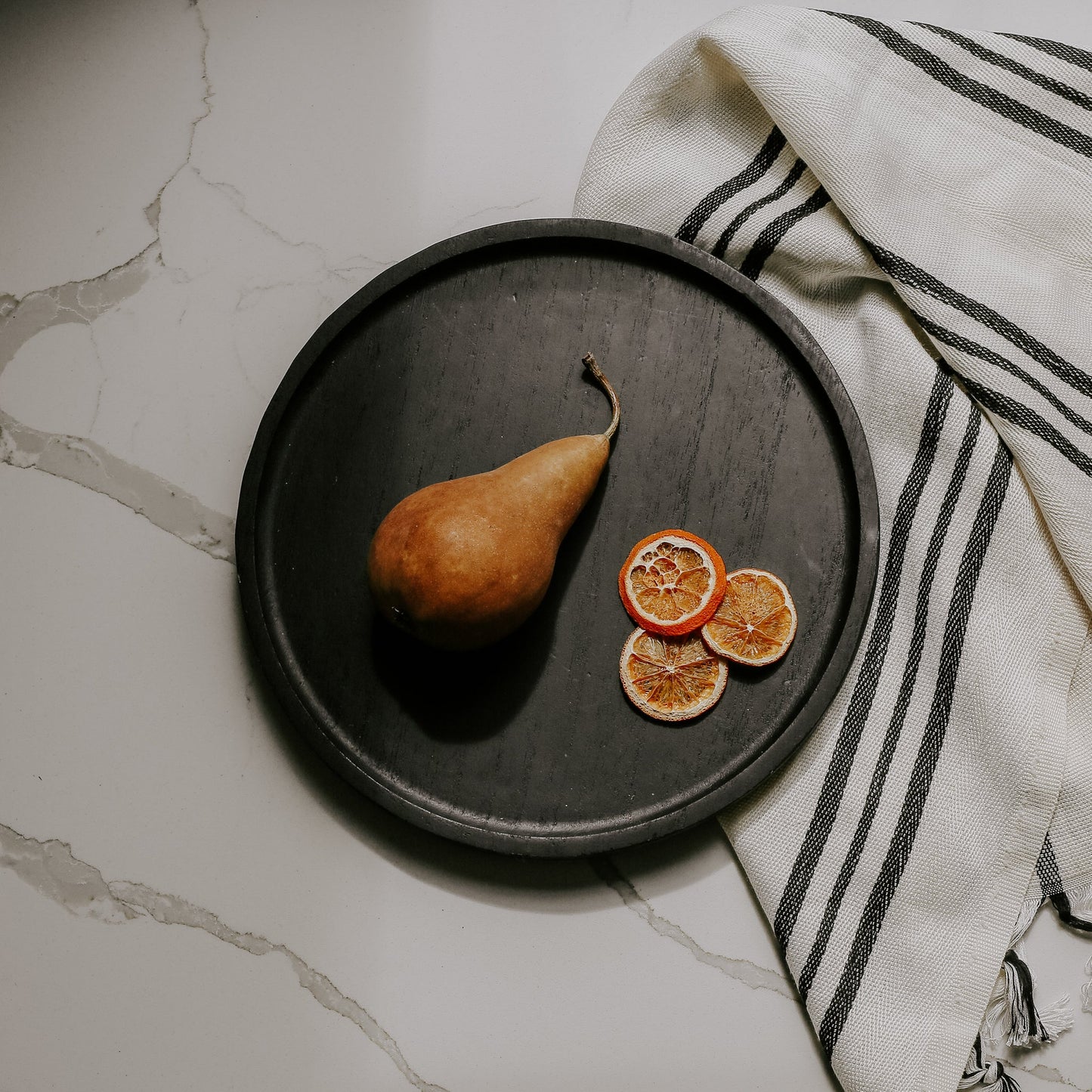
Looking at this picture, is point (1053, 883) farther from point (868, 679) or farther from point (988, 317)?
point (988, 317)

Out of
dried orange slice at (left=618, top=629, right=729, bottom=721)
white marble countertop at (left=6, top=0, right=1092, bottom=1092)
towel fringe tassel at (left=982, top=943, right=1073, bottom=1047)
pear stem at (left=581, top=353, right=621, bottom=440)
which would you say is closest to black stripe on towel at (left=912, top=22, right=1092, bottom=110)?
white marble countertop at (left=6, top=0, right=1092, bottom=1092)

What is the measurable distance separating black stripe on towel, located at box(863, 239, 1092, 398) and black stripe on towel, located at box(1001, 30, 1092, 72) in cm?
24

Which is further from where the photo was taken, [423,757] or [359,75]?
[359,75]

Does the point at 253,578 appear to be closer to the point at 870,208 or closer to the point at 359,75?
the point at 359,75

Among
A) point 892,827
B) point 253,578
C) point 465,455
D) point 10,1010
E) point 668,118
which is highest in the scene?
point 668,118

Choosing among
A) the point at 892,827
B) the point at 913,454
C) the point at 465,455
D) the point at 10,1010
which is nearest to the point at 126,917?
the point at 10,1010

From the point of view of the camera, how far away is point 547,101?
37.1 inches

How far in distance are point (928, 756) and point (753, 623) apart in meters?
0.21

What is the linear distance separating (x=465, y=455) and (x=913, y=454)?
0.42 m

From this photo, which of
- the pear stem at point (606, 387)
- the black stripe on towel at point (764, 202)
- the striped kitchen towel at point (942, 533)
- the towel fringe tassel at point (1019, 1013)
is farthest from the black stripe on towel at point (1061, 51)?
the towel fringe tassel at point (1019, 1013)

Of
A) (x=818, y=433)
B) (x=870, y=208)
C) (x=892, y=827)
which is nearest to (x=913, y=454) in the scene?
(x=818, y=433)

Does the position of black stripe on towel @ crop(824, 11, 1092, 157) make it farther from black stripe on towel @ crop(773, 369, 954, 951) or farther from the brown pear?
the brown pear

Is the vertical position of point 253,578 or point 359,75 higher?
point 359,75

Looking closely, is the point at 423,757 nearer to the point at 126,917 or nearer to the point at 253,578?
the point at 253,578
